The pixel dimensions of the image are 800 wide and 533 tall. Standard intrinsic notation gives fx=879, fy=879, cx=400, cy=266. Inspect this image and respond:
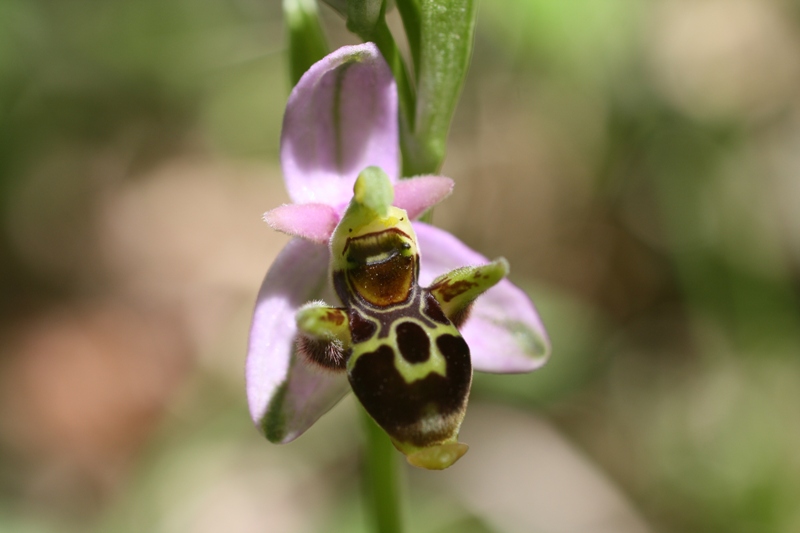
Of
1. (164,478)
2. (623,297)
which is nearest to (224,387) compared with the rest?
(164,478)

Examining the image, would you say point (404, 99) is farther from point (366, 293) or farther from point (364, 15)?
point (366, 293)

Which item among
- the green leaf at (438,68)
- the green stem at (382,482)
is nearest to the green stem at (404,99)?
the green leaf at (438,68)

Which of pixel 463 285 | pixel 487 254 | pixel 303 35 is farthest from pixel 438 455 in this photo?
pixel 487 254

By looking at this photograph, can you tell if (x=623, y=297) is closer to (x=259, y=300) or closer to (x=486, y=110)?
(x=486, y=110)

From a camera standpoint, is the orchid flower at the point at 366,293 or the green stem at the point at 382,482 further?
the green stem at the point at 382,482

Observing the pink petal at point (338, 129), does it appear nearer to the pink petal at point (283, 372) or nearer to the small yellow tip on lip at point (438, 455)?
the pink petal at point (283, 372)

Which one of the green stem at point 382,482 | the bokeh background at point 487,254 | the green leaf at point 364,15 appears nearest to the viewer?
the green leaf at point 364,15
